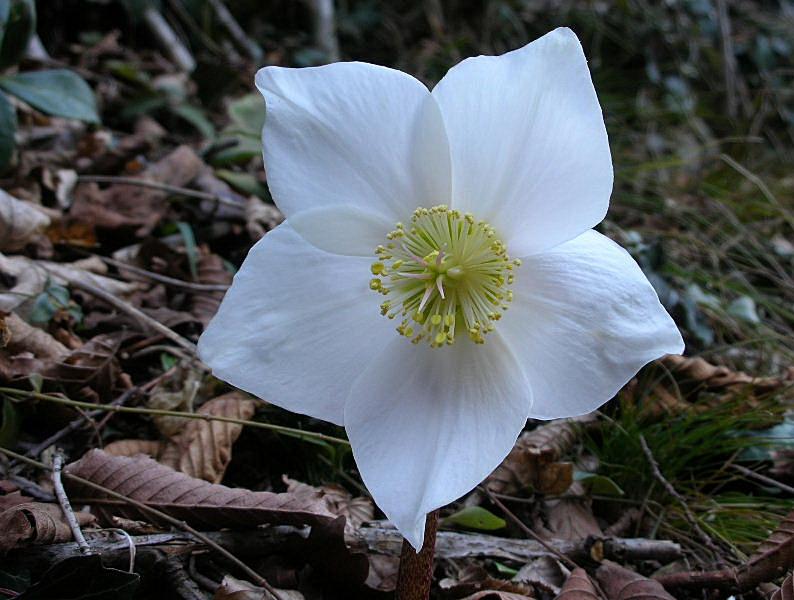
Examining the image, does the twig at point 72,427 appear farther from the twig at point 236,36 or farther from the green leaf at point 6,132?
A: the twig at point 236,36

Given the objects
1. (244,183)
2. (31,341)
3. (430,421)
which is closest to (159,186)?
(244,183)

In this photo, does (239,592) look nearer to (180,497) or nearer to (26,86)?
(180,497)

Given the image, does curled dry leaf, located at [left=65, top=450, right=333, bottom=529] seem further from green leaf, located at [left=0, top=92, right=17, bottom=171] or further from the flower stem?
green leaf, located at [left=0, top=92, right=17, bottom=171]

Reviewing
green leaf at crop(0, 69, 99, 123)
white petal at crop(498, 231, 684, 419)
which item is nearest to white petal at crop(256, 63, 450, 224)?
white petal at crop(498, 231, 684, 419)

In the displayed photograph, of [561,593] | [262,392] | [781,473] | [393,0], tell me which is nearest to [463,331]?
[262,392]

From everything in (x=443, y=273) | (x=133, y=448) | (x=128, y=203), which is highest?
(x=443, y=273)
